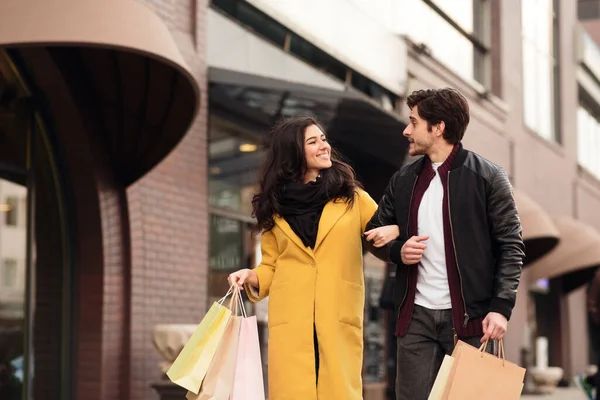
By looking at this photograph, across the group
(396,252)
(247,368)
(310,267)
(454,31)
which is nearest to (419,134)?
(396,252)

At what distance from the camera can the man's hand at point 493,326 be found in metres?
4.75

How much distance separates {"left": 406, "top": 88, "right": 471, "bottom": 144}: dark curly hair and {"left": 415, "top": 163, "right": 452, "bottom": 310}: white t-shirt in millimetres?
211

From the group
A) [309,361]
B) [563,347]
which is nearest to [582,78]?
[563,347]

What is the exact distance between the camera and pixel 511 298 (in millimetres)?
4859

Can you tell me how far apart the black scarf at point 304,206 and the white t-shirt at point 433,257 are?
0.55 metres

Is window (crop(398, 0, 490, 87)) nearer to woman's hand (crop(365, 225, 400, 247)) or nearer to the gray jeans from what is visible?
woman's hand (crop(365, 225, 400, 247))

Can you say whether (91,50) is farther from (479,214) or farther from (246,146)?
(479,214)

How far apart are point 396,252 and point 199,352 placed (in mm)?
1026

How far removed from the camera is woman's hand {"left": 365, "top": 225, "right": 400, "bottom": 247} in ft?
16.8

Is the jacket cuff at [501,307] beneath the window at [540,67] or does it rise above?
beneath

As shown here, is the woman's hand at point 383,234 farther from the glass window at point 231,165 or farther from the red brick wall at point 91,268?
the glass window at point 231,165

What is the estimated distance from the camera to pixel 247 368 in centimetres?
529

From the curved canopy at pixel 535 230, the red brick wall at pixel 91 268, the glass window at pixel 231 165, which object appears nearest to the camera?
the red brick wall at pixel 91 268

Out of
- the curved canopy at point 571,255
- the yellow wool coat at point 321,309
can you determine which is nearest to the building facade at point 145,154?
the yellow wool coat at point 321,309
